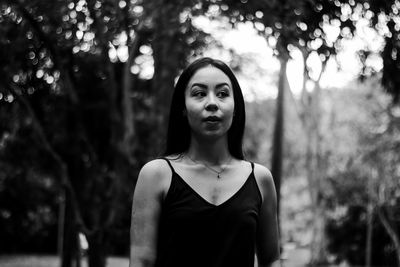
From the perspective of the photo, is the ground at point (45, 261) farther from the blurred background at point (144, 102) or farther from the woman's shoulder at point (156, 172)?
the woman's shoulder at point (156, 172)

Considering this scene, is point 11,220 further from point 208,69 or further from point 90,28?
point 208,69

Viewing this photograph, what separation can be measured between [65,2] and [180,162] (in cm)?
350

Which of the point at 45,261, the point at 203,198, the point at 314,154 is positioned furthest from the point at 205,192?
the point at 45,261

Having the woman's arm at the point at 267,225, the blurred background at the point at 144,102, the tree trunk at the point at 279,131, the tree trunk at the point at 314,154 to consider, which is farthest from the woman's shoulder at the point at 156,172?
the tree trunk at the point at 314,154

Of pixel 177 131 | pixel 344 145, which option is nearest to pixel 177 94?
pixel 177 131

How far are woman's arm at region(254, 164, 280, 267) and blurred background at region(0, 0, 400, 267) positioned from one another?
250cm

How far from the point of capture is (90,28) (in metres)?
6.10

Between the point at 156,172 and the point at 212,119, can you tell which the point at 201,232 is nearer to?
the point at 156,172

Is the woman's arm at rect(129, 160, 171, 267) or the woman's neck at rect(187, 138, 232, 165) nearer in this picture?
the woman's arm at rect(129, 160, 171, 267)

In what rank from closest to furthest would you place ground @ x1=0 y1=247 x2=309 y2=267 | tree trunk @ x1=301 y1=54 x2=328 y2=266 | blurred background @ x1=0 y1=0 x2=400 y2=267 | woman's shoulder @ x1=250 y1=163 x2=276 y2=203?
woman's shoulder @ x1=250 y1=163 x2=276 y2=203, blurred background @ x1=0 y1=0 x2=400 y2=267, tree trunk @ x1=301 y1=54 x2=328 y2=266, ground @ x1=0 y1=247 x2=309 y2=267

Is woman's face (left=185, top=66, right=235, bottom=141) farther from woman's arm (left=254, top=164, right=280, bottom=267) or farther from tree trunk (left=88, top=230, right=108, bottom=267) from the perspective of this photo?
tree trunk (left=88, top=230, right=108, bottom=267)

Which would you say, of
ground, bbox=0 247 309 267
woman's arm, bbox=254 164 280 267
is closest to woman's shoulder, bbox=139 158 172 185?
woman's arm, bbox=254 164 280 267

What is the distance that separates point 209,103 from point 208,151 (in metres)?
0.19

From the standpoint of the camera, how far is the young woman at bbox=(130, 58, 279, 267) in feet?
6.82
